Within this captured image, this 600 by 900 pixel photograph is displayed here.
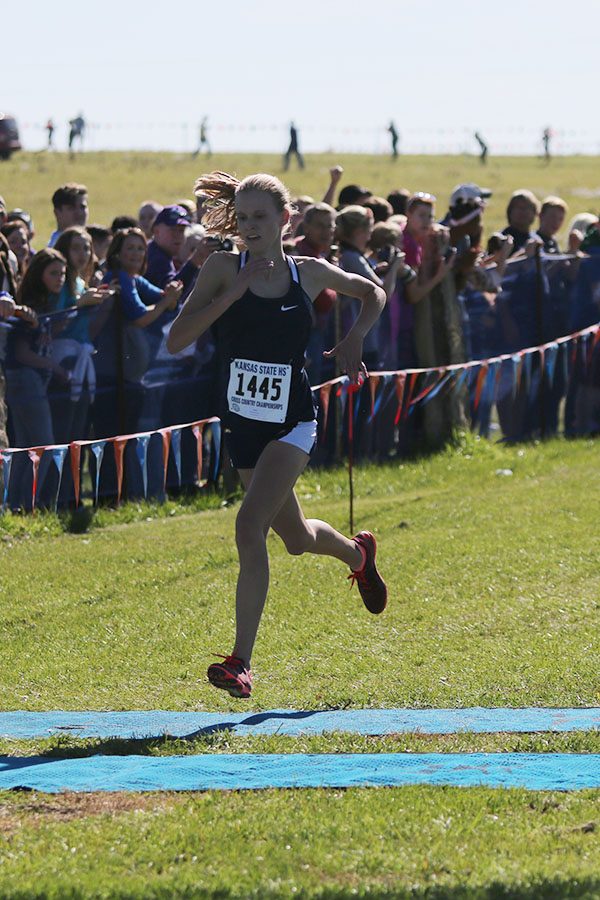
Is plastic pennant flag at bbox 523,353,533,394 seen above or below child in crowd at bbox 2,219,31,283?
below

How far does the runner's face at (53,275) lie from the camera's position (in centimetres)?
1202

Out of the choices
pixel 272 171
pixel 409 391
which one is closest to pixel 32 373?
pixel 409 391

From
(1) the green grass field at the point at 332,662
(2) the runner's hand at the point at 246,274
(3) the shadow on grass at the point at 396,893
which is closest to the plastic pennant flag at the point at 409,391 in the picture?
(1) the green grass field at the point at 332,662

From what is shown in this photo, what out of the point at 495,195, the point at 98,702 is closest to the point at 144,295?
the point at 98,702

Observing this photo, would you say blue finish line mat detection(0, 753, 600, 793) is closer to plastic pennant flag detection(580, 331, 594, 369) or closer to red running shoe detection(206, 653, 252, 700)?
red running shoe detection(206, 653, 252, 700)

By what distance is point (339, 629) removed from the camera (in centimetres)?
862

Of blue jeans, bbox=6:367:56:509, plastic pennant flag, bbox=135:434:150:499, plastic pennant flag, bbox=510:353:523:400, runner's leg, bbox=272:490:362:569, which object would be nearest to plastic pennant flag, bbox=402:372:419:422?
plastic pennant flag, bbox=510:353:523:400

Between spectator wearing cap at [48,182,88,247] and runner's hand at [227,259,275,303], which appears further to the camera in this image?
spectator wearing cap at [48,182,88,247]

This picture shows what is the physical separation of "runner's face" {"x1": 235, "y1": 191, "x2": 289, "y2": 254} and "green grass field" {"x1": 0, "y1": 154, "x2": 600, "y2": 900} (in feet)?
6.75

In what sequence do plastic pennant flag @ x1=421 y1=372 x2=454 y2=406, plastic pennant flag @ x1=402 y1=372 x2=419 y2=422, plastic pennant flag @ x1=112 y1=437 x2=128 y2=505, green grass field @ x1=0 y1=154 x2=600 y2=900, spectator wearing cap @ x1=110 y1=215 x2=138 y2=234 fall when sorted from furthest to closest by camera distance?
1. plastic pennant flag @ x1=421 y1=372 x2=454 y2=406
2. plastic pennant flag @ x1=402 y1=372 x2=419 y2=422
3. spectator wearing cap @ x1=110 y1=215 x2=138 y2=234
4. plastic pennant flag @ x1=112 y1=437 x2=128 y2=505
5. green grass field @ x1=0 y1=154 x2=600 y2=900

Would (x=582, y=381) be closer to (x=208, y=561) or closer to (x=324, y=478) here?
(x=324, y=478)

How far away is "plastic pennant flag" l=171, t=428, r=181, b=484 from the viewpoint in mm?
12508

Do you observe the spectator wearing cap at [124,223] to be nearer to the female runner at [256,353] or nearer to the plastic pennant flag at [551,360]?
the plastic pennant flag at [551,360]

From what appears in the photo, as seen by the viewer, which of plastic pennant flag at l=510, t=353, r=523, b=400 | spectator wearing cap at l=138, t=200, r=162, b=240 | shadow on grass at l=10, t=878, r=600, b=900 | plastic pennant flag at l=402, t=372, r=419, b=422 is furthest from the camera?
plastic pennant flag at l=510, t=353, r=523, b=400
